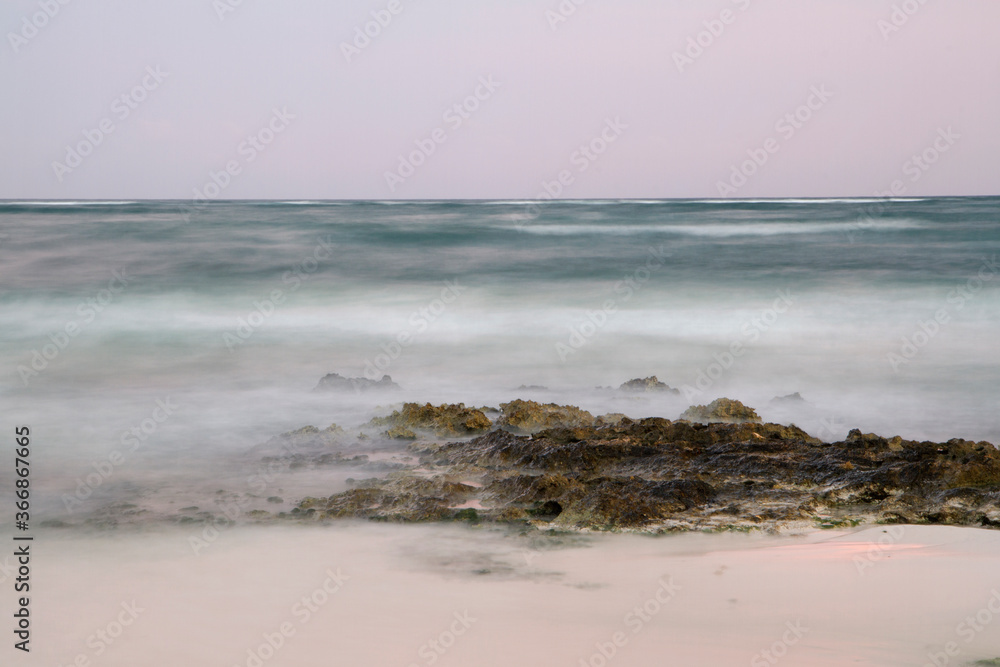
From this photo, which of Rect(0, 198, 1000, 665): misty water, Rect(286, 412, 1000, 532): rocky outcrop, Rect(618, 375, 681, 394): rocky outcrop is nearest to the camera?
Rect(0, 198, 1000, 665): misty water

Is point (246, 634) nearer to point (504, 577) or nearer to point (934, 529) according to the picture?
point (504, 577)

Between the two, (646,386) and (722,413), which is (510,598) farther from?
(646,386)

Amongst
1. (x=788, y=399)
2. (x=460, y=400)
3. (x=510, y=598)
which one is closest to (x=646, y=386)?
(x=788, y=399)

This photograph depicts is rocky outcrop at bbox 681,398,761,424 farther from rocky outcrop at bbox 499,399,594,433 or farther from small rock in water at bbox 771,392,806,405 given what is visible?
small rock in water at bbox 771,392,806,405

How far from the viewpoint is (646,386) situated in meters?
8.59

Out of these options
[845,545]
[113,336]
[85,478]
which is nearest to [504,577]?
[845,545]

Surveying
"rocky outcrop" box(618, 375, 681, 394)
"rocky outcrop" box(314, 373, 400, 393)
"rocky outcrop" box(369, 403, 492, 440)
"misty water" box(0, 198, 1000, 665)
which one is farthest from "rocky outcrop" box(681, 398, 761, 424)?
"rocky outcrop" box(314, 373, 400, 393)

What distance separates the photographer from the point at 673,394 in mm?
8492

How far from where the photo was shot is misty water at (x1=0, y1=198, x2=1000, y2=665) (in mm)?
3793

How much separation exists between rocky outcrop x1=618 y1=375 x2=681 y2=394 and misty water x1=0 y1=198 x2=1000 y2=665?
0.17 m

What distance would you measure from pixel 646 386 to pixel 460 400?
180 cm

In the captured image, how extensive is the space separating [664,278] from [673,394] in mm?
8854

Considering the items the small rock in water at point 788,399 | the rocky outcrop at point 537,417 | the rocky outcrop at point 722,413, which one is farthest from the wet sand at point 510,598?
the small rock in water at point 788,399

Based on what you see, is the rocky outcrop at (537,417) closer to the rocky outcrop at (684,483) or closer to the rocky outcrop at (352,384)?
the rocky outcrop at (684,483)
